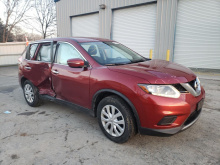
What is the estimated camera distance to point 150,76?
240cm

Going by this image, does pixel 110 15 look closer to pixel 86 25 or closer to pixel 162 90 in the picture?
pixel 86 25

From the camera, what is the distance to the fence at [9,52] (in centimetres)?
1442

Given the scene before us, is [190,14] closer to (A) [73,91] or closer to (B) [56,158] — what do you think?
(A) [73,91]

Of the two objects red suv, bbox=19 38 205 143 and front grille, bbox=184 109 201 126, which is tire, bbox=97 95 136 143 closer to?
red suv, bbox=19 38 205 143

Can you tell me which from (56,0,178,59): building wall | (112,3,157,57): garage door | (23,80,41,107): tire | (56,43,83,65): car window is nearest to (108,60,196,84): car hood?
(56,43,83,65): car window

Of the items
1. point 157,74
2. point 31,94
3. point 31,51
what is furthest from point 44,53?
point 157,74

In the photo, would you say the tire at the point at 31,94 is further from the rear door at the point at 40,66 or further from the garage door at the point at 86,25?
the garage door at the point at 86,25

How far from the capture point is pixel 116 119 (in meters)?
2.66

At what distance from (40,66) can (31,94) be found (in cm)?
87

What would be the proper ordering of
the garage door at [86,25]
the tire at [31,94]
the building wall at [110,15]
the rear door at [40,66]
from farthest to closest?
the garage door at [86,25], the building wall at [110,15], the tire at [31,94], the rear door at [40,66]

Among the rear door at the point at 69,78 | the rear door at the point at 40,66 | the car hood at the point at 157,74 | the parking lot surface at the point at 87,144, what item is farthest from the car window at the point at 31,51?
the car hood at the point at 157,74

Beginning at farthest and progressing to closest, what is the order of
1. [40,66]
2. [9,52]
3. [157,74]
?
[9,52] < [40,66] < [157,74]

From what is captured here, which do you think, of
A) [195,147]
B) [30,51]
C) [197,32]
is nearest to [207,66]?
[197,32]

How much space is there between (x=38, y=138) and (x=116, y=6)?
35.5ft
